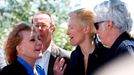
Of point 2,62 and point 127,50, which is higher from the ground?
point 127,50

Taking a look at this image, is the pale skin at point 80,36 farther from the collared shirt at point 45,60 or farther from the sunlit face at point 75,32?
the collared shirt at point 45,60

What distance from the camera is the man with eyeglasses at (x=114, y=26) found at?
380 cm

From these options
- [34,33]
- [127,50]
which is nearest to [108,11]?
[127,50]

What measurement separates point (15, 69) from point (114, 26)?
1074 mm

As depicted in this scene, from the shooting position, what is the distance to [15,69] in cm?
391

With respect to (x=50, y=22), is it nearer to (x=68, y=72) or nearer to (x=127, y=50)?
(x=68, y=72)

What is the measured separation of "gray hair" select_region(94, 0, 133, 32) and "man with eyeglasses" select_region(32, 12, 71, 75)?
1163mm

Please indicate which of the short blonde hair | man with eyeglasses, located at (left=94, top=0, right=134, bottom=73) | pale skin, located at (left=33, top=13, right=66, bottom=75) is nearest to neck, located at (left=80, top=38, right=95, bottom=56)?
the short blonde hair

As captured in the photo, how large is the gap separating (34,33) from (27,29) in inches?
3.6

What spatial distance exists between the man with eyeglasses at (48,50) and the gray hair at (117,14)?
1.16 meters

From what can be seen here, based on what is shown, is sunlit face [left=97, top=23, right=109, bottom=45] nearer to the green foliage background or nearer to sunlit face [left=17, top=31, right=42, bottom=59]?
sunlit face [left=17, top=31, right=42, bottom=59]

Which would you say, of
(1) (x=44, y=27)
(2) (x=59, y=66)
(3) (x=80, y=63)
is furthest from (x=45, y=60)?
(3) (x=80, y=63)

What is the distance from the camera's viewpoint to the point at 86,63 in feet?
15.6

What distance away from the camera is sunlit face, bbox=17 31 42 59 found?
4.12 m
